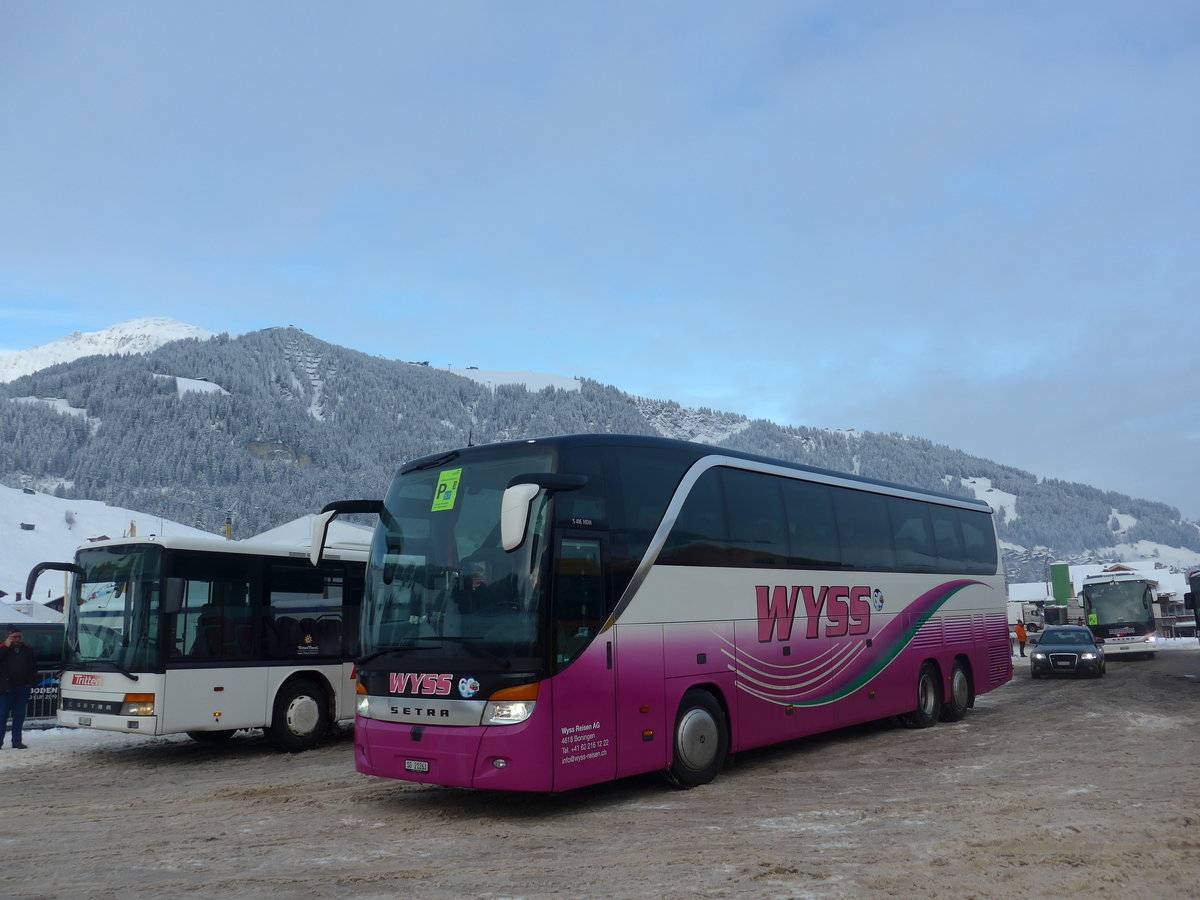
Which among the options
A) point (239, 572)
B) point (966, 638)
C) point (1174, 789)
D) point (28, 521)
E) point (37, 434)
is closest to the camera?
point (1174, 789)

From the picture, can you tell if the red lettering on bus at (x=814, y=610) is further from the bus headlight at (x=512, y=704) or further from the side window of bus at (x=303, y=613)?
the side window of bus at (x=303, y=613)

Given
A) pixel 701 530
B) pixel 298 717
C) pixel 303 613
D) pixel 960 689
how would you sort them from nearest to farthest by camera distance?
pixel 701 530
pixel 298 717
pixel 303 613
pixel 960 689

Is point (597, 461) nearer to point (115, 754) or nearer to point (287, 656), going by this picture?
point (287, 656)

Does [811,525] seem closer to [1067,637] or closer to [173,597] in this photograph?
[173,597]

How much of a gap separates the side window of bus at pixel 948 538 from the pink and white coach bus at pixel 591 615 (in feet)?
13.0

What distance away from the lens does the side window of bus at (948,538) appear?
16.3 meters

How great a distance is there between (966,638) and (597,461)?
32.7 feet

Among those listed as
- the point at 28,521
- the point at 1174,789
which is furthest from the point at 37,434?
the point at 1174,789

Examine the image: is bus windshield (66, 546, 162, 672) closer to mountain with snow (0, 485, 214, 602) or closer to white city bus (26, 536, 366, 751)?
white city bus (26, 536, 366, 751)

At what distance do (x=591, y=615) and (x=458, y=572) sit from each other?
1262 millimetres

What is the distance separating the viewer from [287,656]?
14.3 meters

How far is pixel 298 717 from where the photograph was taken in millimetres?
14461

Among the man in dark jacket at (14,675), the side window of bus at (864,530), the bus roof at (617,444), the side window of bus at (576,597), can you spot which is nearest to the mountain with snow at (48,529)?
the man in dark jacket at (14,675)

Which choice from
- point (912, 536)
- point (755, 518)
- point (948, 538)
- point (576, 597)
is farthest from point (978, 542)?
point (576, 597)
